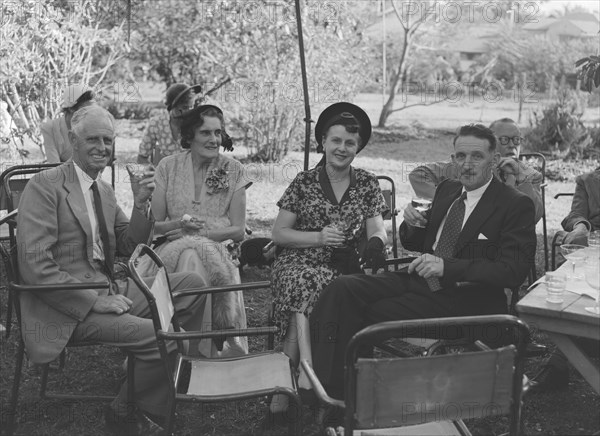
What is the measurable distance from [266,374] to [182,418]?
82 centimetres

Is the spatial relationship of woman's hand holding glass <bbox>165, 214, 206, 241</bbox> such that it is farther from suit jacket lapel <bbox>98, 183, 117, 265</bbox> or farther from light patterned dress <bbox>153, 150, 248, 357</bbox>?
suit jacket lapel <bbox>98, 183, 117, 265</bbox>

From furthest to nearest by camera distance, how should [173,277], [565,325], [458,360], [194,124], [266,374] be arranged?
[194,124] → [173,277] → [266,374] → [565,325] → [458,360]

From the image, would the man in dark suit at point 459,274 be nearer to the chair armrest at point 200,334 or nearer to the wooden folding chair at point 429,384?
the chair armrest at point 200,334

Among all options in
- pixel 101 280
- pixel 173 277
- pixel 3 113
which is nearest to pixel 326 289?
pixel 173 277

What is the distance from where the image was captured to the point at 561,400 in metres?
3.99

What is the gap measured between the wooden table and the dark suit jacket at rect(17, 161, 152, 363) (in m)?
1.97

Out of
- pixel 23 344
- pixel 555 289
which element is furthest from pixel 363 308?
pixel 23 344

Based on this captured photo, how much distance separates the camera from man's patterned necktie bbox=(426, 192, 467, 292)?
3.84 meters

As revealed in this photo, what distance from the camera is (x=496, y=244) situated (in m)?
3.72

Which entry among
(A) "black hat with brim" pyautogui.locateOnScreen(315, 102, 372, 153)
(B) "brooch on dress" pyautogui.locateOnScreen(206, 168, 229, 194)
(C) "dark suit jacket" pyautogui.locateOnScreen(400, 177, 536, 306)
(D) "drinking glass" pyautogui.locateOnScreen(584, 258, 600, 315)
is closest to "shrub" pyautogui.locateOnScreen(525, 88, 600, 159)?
(A) "black hat with brim" pyautogui.locateOnScreen(315, 102, 372, 153)

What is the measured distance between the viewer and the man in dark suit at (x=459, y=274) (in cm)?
361

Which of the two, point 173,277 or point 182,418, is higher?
point 173,277

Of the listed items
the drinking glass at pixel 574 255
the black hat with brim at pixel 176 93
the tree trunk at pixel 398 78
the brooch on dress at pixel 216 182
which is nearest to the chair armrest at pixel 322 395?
the drinking glass at pixel 574 255

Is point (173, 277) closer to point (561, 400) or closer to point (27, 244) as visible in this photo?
point (27, 244)
